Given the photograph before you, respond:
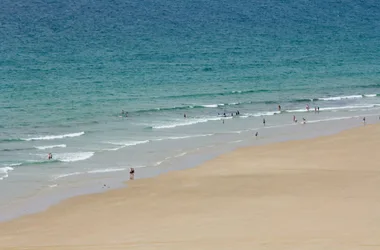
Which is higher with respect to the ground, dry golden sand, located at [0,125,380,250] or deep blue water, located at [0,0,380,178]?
deep blue water, located at [0,0,380,178]

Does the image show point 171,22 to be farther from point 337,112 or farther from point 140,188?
point 140,188

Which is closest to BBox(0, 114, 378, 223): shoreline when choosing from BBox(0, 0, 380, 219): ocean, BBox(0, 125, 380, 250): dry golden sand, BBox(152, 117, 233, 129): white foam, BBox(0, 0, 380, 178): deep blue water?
BBox(0, 0, 380, 219): ocean

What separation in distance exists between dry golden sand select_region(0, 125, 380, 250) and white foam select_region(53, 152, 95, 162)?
22.7 ft

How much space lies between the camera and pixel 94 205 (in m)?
34.6

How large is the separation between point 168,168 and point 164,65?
133ft

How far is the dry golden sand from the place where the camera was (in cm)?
2827

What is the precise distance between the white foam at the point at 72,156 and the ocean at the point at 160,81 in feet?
0.39

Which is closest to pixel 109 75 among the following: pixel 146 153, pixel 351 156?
pixel 146 153

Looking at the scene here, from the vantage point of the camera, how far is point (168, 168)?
42250 mm

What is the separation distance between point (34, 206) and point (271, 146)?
18138 mm

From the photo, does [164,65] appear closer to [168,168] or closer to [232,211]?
[168,168]

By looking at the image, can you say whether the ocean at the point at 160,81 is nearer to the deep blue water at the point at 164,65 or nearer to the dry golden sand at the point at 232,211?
the deep blue water at the point at 164,65

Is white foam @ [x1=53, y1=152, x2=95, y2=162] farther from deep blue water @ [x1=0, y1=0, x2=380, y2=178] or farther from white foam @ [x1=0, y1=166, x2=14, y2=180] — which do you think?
white foam @ [x1=0, y1=166, x2=14, y2=180]

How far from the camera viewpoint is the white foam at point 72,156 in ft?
145
